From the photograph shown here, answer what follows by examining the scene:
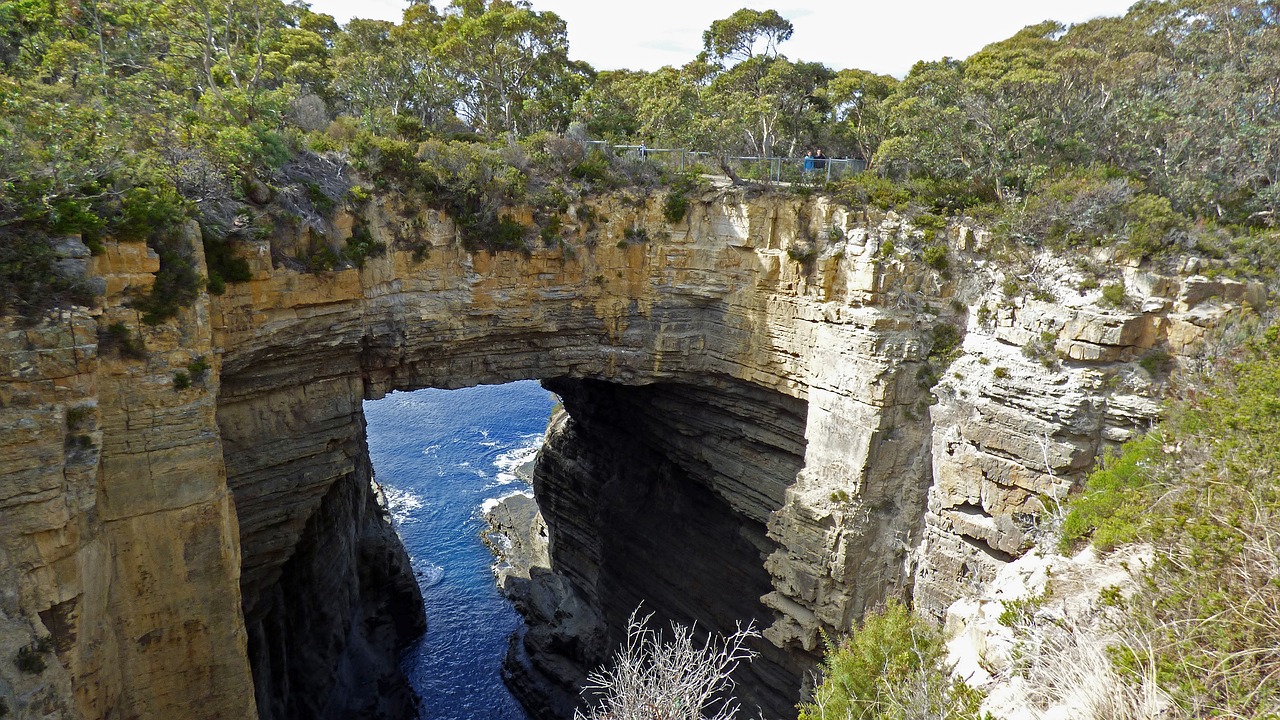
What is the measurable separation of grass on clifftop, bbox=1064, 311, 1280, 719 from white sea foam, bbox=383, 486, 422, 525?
30.7 m

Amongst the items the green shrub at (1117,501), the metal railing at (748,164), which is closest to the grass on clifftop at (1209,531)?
the green shrub at (1117,501)

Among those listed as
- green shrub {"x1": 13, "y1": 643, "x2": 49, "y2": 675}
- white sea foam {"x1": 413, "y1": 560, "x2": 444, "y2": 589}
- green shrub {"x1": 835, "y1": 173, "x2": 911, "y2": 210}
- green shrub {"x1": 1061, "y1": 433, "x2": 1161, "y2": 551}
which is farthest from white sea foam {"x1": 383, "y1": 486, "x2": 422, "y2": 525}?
green shrub {"x1": 1061, "y1": 433, "x2": 1161, "y2": 551}

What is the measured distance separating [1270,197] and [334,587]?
2574 centimetres

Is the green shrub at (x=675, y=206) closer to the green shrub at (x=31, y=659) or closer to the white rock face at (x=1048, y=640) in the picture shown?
the white rock face at (x=1048, y=640)

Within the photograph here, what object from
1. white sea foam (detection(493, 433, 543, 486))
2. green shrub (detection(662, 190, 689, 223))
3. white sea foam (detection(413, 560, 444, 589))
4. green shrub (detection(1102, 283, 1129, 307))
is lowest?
white sea foam (detection(413, 560, 444, 589))

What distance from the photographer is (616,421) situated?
80.6 ft

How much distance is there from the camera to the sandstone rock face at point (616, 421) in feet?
34.0

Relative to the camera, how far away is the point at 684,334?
19094 millimetres

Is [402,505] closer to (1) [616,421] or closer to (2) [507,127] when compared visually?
(1) [616,421]

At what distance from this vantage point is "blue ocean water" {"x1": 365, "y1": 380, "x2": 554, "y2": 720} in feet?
84.0

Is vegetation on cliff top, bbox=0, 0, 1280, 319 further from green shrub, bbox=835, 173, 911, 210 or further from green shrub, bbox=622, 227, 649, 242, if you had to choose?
green shrub, bbox=622, 227, 649, 242

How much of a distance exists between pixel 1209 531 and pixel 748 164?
54.5ft

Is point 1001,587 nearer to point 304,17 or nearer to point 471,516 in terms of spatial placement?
point 471,516

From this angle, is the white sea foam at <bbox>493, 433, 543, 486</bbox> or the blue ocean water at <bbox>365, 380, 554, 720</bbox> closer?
the blue ocean water at <bbox>365, 380, 554, 720</bbox>
